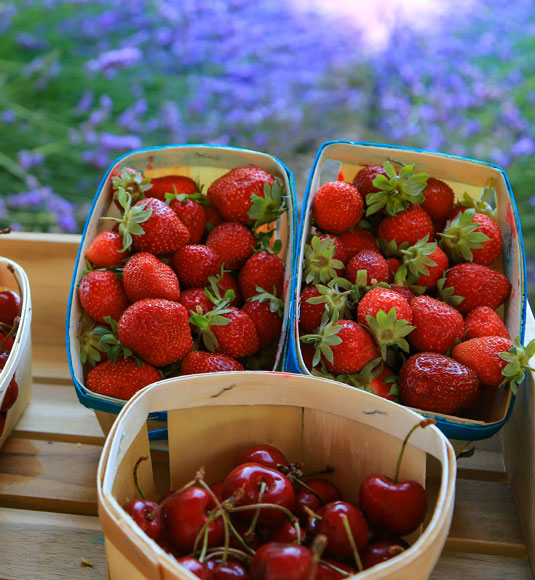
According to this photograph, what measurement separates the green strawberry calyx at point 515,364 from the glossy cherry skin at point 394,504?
234mm

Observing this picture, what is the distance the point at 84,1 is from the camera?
6.72 ft

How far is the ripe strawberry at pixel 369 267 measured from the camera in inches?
38.9

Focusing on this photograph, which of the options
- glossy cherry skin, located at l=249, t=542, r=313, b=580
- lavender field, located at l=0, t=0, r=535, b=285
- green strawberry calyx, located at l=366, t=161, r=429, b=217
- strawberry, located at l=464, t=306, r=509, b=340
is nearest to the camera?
glossy cherry skin, located at l=249, t=542, r=313, b=580

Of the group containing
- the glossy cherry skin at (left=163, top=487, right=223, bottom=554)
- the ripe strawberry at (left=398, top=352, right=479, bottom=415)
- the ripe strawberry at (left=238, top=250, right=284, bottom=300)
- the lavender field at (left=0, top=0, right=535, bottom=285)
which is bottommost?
the glossy cherry skin at (left=163, top=487, right=223, bottom=554)

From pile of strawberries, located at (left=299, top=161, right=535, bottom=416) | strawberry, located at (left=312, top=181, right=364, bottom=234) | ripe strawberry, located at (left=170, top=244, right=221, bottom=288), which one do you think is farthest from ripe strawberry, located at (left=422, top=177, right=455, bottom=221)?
ripe strawberry, located at (left=170, top=244, right=221, bottom=288)

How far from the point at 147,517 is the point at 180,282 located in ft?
1.41

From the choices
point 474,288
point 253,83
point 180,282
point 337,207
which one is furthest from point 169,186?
point 253,83

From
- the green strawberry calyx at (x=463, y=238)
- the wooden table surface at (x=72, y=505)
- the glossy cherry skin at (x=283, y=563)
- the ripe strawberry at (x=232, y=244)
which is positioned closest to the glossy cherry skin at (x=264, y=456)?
the glossy cherry skin at (x=283, y=563)

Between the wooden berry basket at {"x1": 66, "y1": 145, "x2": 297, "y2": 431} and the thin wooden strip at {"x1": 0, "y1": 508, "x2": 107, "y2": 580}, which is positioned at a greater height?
the wooden berry basket at {"x1": 66, "y1": 145, "x2": 297, "y2": 431}

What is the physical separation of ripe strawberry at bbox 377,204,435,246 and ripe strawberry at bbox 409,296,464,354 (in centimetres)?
14

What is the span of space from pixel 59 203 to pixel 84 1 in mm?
729

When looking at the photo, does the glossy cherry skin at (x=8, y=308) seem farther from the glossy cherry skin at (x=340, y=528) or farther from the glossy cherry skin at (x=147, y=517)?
the glossy cherry skin at (x=340, y=528)

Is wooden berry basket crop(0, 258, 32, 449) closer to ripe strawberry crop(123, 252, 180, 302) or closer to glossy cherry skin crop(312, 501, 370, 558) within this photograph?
ripe strawberry crop(123, 252, 180, 302)

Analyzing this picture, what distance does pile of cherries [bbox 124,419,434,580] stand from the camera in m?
0.65
